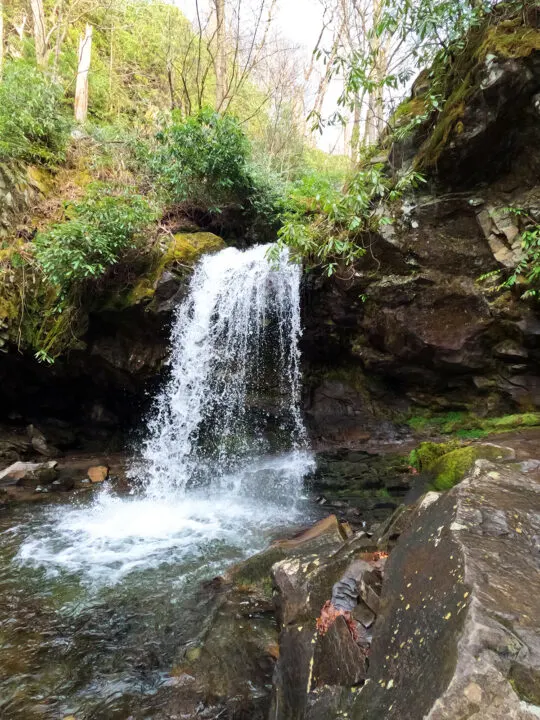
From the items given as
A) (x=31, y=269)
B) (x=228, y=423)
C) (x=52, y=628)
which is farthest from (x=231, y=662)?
(x=31, y=269)

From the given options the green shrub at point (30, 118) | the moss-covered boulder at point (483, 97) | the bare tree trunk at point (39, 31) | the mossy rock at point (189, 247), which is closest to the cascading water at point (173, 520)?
the mossy rock at point (189, 247)

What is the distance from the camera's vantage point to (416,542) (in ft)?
8.40

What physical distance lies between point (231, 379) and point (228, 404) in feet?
1.87

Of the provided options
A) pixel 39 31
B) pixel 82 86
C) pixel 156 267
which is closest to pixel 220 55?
pixel 82 86

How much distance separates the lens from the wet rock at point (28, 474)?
305 inches

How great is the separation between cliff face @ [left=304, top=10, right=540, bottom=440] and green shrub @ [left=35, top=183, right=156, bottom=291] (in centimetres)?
376

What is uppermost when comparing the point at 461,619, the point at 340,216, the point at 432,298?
the point at 340,216

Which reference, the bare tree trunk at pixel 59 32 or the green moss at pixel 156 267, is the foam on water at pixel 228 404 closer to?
the green moss at pixel 156 267

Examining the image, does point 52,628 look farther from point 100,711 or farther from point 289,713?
point 289,713

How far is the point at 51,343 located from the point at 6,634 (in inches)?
233

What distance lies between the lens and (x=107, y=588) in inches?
177

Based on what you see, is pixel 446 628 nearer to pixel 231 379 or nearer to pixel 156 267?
pixel 231 379

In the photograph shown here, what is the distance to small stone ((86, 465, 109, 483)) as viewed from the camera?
827 cm

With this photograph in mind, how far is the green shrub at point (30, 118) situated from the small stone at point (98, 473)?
7340mm
